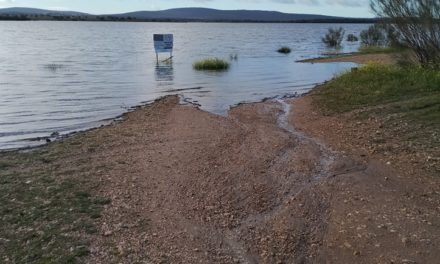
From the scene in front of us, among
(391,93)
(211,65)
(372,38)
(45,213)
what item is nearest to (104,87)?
(211,65)

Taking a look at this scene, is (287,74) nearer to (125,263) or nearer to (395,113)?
(395,113)

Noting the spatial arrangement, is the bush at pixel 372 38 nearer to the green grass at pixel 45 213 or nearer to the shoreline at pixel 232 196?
the shoreline at pixel 232 196

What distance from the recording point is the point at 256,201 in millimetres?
7934

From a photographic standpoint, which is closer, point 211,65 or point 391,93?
point 391,93

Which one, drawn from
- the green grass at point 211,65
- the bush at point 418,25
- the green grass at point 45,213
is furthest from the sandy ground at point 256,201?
the green grass at point 211,65

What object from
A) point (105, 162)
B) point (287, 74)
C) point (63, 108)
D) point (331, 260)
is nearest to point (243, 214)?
point (331, 260)

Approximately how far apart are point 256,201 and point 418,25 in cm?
1520

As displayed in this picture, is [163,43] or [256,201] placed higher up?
[256,201]

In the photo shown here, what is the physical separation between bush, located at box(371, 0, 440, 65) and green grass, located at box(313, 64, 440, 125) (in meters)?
0.89

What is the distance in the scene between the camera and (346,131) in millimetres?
12742

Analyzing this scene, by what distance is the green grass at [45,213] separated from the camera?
19.6 ft

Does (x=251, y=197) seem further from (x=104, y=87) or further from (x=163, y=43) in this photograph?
(x=163, y=43)

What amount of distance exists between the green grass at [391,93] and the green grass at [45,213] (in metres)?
8.38

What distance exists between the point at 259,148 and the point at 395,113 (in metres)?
4.38
